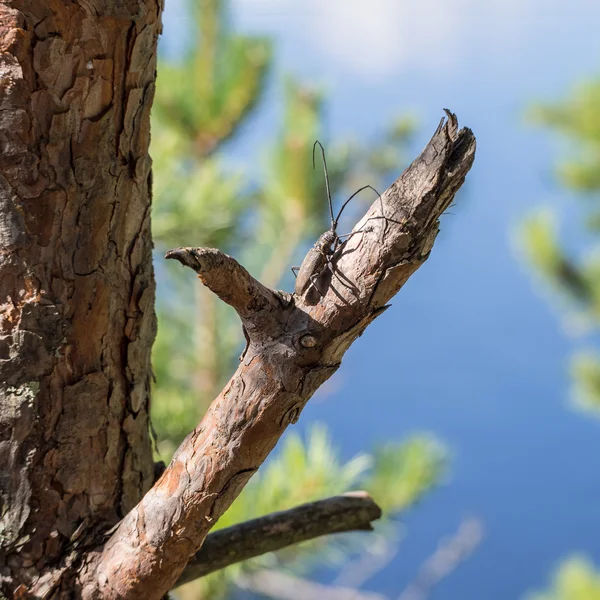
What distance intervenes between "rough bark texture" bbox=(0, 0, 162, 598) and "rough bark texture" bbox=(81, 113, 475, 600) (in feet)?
0.17

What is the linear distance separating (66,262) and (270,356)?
15 cm

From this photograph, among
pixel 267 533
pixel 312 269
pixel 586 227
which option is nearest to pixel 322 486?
pixel 267 533

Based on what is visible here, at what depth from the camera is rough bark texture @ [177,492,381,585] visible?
0.50 m

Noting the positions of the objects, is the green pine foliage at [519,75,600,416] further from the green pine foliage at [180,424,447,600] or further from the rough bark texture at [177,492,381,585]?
the rough bark texture at [177,492,381,585]

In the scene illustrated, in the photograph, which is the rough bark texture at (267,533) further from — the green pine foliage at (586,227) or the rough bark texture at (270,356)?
the green pine foliage at (586,227)

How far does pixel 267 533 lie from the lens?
1.64ft

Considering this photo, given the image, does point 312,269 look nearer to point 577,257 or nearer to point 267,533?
point 267,533

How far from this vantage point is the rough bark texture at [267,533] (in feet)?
1.63

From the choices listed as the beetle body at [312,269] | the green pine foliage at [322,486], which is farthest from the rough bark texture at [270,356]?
the green pine foliage at [322,486]

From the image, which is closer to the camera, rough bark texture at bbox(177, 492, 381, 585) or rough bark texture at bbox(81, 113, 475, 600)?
rough bark texture at bbox(81, 113, 475, 600)

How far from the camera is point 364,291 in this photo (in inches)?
15.1

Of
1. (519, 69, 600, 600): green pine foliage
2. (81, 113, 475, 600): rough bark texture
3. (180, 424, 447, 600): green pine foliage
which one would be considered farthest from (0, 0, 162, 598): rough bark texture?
(519, 69, 600, 600): green pine foliage

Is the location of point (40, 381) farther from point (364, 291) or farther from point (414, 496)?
point (414, 496)

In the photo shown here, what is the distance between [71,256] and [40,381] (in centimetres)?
8
